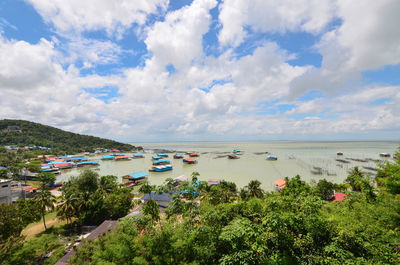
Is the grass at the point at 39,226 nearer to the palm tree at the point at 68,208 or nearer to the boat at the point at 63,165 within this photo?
the palm tree at the point at 68,208

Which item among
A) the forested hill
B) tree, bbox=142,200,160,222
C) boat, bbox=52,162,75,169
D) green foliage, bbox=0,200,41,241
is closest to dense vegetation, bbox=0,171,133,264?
green foliage, bbox=0,200,41,241

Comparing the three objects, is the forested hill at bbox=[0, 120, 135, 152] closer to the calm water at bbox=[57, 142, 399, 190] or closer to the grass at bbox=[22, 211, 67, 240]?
the calm water at bbox=[57, 142, 399, 190]

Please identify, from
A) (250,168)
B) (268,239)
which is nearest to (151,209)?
(268,239)

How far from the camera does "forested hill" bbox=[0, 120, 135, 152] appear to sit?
2950 inches

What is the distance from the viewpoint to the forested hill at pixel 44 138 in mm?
74938

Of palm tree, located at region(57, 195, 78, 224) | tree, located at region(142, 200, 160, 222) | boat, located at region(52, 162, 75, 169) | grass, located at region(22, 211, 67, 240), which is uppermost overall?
tree, located at region(142, 200, 160, 222)

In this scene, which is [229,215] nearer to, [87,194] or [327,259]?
[327,259]

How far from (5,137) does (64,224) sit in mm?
97825

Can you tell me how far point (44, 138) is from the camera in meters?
86.8

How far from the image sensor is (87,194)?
14.5m

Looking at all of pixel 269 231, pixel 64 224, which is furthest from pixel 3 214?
pixel 269 231

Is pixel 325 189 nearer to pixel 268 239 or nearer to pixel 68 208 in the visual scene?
pixel 268 239

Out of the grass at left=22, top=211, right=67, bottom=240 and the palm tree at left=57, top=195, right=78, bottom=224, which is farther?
the grass at left=22, top=211, right=67, bottom=240

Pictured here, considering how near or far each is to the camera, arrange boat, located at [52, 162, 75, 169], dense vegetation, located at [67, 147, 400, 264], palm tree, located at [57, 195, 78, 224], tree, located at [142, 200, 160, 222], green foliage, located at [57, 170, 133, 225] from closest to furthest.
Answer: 1. dense vegetation, located at [67, 147, 400, 264]
2. tree, located at [142, 200, 160, 222]
3. palm tree, located at [57, 195, 78, 224]
4. green foliage, located at [57, 170, 133, 225]
5. boat, located at [52, 162, 75, 169]
